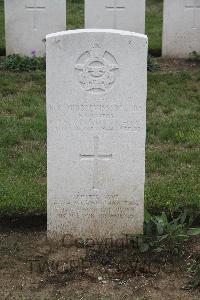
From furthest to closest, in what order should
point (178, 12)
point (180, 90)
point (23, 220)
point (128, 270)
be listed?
point (178, 12) → point (180, 90) → point (23, 220) → point (128, 270)

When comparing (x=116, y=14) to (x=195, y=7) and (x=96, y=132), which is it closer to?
(x=195, y=7)

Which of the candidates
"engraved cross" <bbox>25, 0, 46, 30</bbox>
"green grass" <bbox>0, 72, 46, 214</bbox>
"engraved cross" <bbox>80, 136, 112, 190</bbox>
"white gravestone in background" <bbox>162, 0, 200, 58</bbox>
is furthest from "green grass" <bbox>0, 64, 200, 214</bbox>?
"engraved cross" <bbox>25, 0, 46, 30</bbox>

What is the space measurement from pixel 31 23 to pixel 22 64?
38.7 inches

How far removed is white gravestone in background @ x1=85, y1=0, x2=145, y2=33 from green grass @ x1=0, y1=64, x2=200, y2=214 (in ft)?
3.83

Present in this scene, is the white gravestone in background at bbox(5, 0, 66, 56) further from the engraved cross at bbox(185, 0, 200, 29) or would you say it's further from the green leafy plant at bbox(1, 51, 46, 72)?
the engraved cross at bbox(185, 0, 200, 29)

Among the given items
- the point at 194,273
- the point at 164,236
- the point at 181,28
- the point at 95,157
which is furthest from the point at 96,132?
the point at 181,28

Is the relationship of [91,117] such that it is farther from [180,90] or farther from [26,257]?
[180,90]

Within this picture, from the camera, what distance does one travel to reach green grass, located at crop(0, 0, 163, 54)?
10.9 meters

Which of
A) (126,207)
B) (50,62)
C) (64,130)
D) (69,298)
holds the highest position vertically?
(50,62)

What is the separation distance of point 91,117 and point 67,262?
0.96 meters

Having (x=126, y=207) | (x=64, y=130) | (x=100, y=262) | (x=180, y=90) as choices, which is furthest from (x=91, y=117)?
(x=180, y=90)

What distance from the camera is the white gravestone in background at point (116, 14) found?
389 inches

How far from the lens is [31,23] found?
32.9 ft

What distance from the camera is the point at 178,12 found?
1012 centimetres
